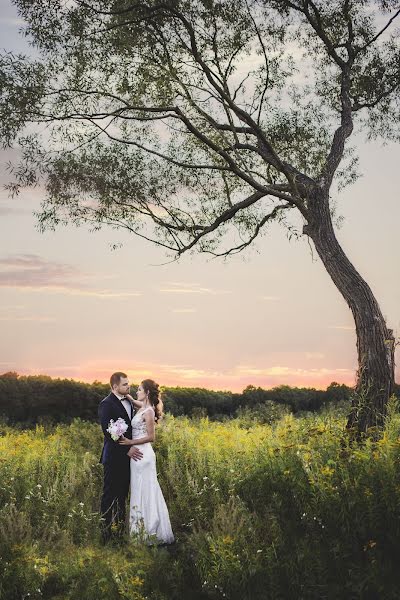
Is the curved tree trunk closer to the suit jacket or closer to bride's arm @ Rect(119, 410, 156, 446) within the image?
bride's arm @ Rect(119, 410, 156, 446)

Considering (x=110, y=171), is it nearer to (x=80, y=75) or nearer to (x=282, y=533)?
(x=80, y=75)

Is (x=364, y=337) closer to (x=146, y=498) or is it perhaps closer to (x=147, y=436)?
(x=147, y=436)

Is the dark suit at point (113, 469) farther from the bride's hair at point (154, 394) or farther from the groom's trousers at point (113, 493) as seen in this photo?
the bride's hair at point (154, 394)

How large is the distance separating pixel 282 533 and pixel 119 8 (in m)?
8.95

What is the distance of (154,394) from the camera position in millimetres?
9469

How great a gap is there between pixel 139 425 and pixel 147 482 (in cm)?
71

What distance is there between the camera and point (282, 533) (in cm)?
783

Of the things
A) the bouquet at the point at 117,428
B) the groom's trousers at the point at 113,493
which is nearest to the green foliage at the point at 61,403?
the groom's trousers at the point at 113,493

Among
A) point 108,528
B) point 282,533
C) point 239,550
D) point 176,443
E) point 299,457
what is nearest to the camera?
point 239,550

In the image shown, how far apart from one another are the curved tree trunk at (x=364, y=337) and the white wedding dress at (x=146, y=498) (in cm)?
294

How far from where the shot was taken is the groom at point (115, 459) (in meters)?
9.45

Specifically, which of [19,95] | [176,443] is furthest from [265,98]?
[176,443]

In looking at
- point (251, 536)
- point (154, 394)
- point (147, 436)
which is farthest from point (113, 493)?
point (251, 536)

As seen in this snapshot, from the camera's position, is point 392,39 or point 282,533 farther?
point 392,39
